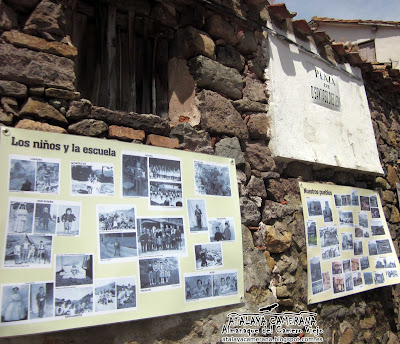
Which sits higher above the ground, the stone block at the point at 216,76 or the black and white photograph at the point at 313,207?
the stone block at the point at 216,76

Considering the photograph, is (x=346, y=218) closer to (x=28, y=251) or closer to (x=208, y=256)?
(x=208, y=256)

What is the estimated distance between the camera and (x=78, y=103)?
1766 millimetres

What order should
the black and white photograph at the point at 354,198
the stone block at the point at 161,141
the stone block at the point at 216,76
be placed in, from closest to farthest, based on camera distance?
the stone block at the point at 161,141 → the stone block at the point at 216,76 → the black and white photograph at the point at 354,198

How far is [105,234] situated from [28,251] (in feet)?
1.07

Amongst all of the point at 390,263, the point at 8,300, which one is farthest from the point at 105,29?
the point at 390,263

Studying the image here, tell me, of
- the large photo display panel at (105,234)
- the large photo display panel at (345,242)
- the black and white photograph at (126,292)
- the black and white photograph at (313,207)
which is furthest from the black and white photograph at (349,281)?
the black and white photograph at (126,292)

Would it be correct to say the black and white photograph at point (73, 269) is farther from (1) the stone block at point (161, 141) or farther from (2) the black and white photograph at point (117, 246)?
(1) the stone block at point (161, 141)

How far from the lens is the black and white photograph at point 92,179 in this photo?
1621mm

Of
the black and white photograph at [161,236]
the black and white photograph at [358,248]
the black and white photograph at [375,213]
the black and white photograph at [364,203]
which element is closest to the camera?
the black and white photograph at [161,236]

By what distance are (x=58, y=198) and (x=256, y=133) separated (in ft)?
4.85

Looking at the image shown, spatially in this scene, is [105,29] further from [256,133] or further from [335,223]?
[335,223]

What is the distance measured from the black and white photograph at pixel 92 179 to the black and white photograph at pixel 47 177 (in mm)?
70

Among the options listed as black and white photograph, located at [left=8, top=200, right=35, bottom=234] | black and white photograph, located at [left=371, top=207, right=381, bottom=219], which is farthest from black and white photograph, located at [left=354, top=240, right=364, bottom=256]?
black and white photograph, located at [left=8, top=200, right=35, bottom=234]

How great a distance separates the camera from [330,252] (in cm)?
285
